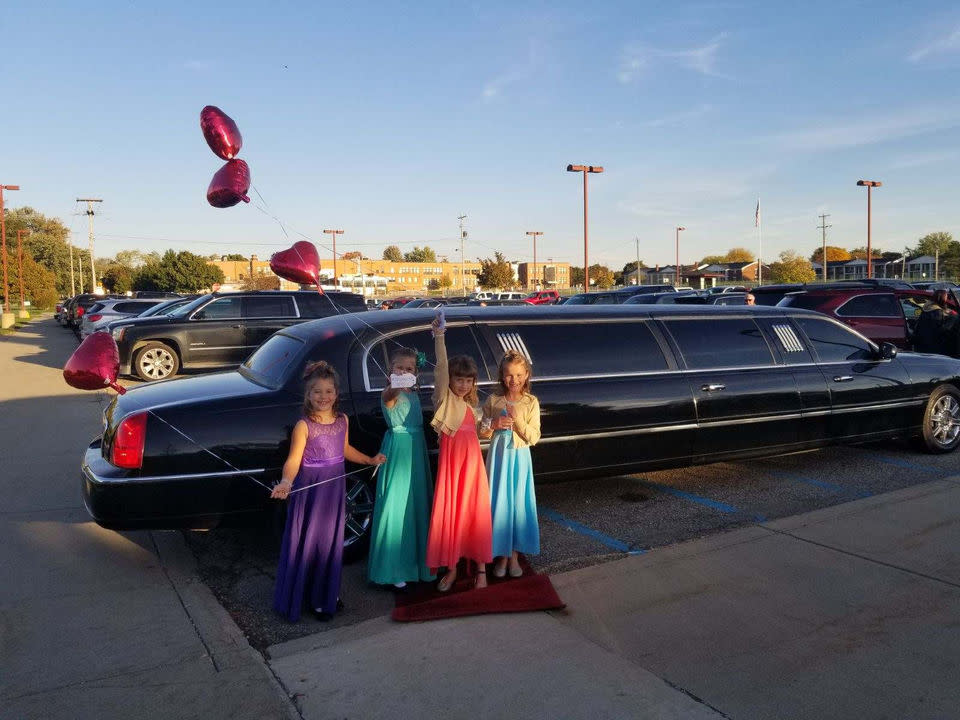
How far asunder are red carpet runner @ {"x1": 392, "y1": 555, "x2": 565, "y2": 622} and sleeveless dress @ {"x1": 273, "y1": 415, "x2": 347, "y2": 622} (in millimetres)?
399

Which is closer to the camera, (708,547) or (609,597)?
(609,597)

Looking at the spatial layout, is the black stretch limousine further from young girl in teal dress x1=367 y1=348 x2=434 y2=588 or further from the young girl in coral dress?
the young girl in coral dress

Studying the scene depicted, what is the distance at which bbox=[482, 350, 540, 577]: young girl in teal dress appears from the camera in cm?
411

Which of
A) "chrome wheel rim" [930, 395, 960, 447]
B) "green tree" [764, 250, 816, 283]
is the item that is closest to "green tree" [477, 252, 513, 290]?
"green tree" [764, 250, 816, 283]

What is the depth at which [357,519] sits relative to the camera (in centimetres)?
459

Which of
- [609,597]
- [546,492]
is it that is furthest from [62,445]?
[609,597]

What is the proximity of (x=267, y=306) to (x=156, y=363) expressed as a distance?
206 cm

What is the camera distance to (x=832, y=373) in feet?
21.0

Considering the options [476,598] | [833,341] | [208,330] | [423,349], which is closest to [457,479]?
[476,598]

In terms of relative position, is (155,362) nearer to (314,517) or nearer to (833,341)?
(314,517)

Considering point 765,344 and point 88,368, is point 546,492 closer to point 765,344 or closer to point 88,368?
point 765,344

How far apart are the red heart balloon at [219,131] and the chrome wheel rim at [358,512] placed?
2172mm

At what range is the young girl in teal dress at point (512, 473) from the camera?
4.11 m

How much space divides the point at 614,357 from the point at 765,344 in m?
1.56
